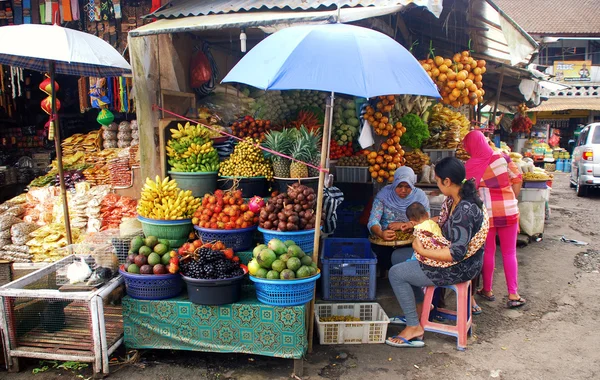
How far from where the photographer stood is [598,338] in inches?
159

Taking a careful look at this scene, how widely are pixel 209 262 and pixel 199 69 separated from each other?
316 cm

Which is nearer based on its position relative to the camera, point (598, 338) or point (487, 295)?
point (598, 338)

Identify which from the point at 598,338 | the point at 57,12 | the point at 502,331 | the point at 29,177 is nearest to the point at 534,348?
the point at 502,331

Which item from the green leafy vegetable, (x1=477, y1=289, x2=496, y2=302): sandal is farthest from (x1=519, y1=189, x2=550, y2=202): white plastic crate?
(x1=477, y1=289, x2=496, y2=302): sandal

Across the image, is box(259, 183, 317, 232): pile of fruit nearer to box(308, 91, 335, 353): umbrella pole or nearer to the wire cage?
box(308, 91, 335, 353): umbrella pole

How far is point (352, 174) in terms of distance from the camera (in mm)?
5906

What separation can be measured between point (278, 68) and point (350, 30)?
64 centimetres

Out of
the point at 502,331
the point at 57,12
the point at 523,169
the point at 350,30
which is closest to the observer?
the point at 350,30

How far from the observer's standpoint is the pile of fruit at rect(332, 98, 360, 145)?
602 centimetres

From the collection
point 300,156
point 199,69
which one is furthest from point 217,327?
point 199,69

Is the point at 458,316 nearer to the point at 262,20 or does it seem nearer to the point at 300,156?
the point at 300,156

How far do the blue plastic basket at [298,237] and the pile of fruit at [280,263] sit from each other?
139 millimetres

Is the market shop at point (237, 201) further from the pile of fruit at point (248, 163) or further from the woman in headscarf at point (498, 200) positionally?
the woman in headscarf at point (498, 200)

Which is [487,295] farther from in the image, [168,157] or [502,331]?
[168,157]
